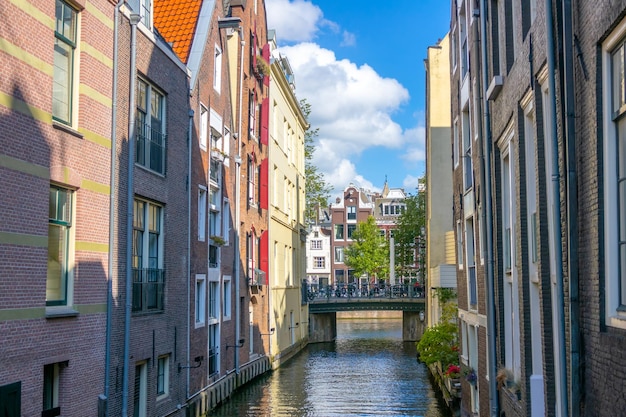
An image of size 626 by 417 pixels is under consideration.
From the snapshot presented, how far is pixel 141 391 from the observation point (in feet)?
51.1

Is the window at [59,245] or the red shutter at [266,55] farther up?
the red shutter at [266,55]

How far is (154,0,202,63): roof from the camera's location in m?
19.9

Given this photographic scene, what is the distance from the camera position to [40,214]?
11.0 meters

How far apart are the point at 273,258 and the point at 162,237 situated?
55.0ft

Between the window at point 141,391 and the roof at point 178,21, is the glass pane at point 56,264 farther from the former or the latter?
the roof at point 178,21

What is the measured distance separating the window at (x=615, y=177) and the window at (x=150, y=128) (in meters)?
11.4

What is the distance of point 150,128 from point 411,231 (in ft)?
138

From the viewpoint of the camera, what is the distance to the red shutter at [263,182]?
30.0m

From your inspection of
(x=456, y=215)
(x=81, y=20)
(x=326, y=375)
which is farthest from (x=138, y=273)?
(x=326, y=375)

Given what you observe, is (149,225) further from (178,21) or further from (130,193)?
(178,21)

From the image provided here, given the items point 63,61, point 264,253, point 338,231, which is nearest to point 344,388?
point 264,253

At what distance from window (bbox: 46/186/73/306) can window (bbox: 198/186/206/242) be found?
8220mm

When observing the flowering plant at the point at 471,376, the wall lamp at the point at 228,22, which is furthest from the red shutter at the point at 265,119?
the flowering plant at the point at 471,376

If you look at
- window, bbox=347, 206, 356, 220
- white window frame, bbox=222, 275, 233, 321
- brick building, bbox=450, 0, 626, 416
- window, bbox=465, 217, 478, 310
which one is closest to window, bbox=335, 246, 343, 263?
window, bbox=347, 206, 356, 220
